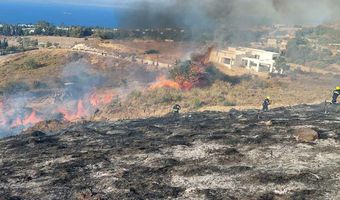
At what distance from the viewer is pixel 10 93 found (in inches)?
1858

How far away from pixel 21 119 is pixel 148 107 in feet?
39.5

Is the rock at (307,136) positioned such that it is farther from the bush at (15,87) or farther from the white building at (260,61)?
the white building at (260,61)

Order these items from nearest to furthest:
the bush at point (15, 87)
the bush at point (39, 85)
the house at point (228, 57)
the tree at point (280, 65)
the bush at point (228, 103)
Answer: the bush at point (228, 103) < the bush at point (15, 87) < the bush at point (39, 85) < the tree at point (280, 65) < the house at point (228, 57)

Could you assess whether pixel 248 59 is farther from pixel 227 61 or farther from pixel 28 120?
pixel 28 120

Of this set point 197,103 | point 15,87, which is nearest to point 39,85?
point 15,87

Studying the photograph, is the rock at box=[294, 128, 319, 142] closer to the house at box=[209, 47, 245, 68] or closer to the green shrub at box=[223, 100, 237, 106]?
the green shrub at box=[223, 100, 237, 106]

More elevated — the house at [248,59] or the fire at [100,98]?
the house at [248,59]

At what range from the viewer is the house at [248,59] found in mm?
63312

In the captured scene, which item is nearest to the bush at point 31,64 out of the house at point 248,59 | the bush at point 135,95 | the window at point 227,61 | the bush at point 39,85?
the bush at point 39,85

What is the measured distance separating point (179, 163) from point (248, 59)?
47.2m

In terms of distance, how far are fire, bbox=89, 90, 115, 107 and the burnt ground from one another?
17874 mm

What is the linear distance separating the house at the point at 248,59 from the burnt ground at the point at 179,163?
121ft

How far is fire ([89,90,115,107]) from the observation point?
4495 cm

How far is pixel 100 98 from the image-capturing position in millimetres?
46312
